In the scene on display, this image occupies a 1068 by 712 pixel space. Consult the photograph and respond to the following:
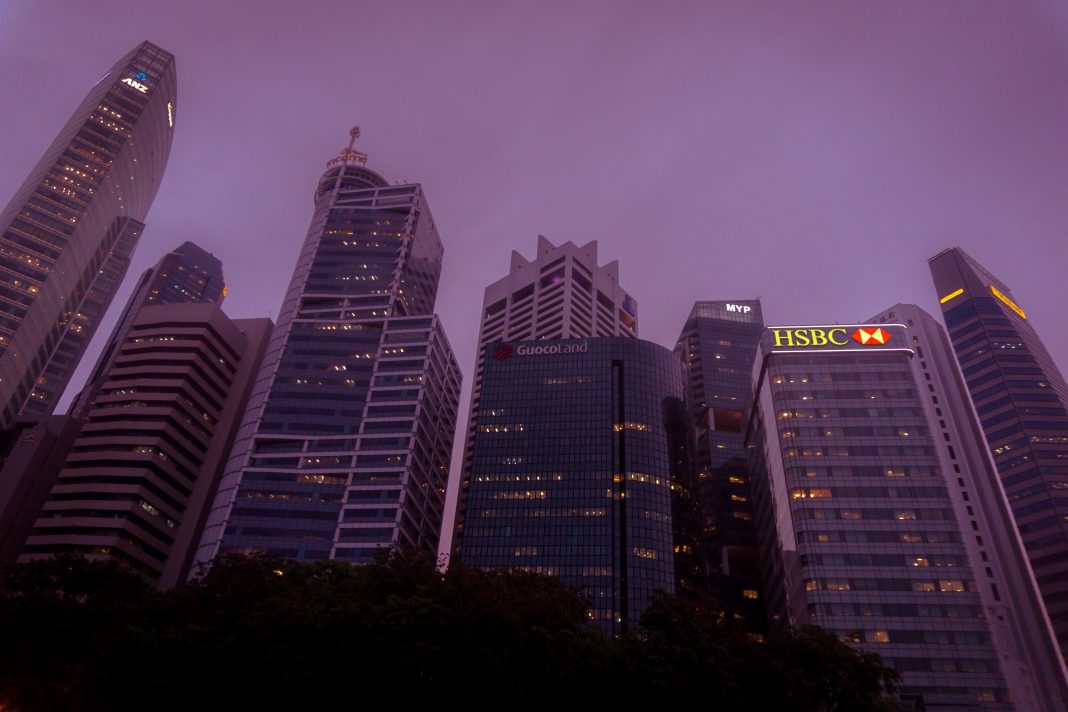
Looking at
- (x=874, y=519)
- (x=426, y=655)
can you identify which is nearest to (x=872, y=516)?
(x=874, y=519)

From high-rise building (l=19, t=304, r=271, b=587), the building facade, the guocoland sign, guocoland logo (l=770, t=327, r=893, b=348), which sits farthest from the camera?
guocoland logo (l=770, t=327, r=893, b=348)

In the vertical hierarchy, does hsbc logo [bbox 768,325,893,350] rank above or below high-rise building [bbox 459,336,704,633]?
above

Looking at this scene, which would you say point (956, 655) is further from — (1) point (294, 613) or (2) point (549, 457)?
(1) point (294, 613)

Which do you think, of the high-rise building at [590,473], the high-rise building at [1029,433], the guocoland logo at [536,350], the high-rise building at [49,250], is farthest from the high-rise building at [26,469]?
the high-rise building at [1029,433]

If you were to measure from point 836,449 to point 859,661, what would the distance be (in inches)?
3224

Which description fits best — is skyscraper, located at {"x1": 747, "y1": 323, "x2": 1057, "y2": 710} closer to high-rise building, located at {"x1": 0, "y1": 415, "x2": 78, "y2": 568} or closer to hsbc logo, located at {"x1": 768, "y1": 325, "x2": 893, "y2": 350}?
hsbc logo, located at {"x1": 768, "y1": 325, "x2": 893, "y2": 350}

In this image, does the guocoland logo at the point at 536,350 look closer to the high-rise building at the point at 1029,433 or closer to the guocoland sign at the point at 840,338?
the guocoland sign at the point at 840,338

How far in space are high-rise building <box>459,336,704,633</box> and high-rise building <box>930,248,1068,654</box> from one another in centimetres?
7804

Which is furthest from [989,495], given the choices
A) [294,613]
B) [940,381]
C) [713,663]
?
[294,613]

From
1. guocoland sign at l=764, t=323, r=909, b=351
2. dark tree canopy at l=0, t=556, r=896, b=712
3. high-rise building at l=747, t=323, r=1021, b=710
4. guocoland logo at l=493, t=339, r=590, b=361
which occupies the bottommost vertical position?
dark tree canopy at l=0, t=556, r=896, b=712

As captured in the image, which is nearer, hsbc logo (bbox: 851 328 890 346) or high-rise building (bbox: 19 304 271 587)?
high-rise building (bbox: 19 304 271 587)

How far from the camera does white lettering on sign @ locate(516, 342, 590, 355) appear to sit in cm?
16662

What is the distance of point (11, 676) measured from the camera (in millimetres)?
51438

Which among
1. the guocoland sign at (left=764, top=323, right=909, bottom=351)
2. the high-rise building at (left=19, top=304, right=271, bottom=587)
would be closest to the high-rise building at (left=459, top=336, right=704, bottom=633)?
the guocoland sign at (left=764, top=323, right=909, bottom=351)
